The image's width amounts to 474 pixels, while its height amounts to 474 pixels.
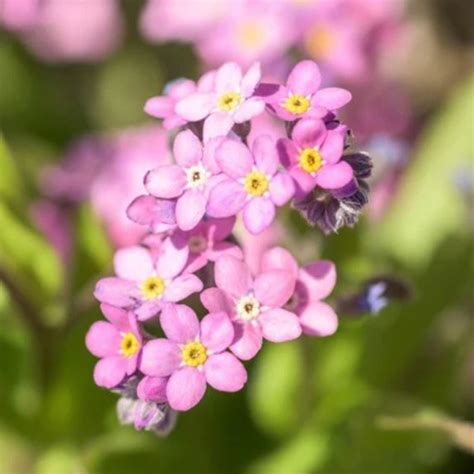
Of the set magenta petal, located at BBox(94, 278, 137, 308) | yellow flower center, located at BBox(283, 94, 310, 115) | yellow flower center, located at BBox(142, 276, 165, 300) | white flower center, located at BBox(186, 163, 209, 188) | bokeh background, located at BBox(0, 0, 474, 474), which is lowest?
bokeh background, located at BBox(0, 0, 474, 474)

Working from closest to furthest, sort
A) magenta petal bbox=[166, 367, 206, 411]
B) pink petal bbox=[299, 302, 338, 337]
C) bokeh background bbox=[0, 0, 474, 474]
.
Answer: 1. magenta petal bbox=[166, 367, 206, 411]
2. pink petal bbox=[299, 302, 338, 337]
3. bokeh background bbox=[0, 0, 474, 474]

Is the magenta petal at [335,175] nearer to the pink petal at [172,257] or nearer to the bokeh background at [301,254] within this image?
the pink petal at [172,257]

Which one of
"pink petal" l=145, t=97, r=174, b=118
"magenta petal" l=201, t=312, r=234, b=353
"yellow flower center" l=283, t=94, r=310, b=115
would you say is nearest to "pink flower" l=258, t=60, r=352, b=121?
"yellow flower center" l=283, t=94, r=310, b=115

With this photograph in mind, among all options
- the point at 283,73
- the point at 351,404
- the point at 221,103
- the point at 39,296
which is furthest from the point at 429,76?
the point at 221,103

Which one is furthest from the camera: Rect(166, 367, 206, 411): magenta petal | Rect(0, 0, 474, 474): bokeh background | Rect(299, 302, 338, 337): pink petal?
Rect(0, 0, 474, 474): bokeh background

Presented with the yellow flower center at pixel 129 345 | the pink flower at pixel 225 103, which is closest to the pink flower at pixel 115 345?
the yellow flower center at pixel 129 345

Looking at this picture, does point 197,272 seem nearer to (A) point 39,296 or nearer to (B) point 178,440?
(A) point 39,296

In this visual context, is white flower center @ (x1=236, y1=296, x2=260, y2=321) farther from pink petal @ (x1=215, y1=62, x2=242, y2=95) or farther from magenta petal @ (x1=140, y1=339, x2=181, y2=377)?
pink petal @ (x1=215, y1=62, x2=242, y2=95)
